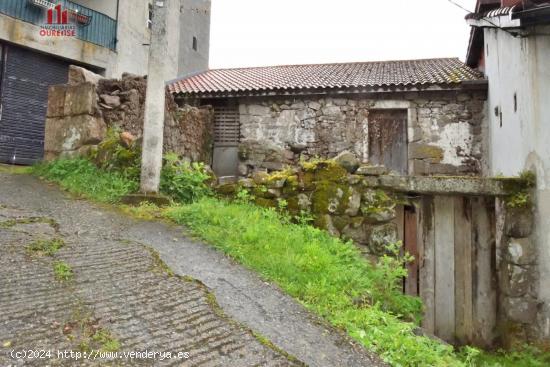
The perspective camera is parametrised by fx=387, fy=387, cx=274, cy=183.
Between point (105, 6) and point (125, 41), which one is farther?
point (125, 41)

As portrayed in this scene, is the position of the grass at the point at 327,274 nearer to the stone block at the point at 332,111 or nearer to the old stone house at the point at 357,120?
the old stone house at the point at 357,120

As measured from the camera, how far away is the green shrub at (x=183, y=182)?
524 centimetres

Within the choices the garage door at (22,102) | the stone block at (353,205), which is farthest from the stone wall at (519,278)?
the garage door at (22,102)

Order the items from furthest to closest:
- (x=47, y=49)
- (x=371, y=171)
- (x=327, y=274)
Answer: (x=47, y=49)
(x=371, y=171)
(x=327, y=274)

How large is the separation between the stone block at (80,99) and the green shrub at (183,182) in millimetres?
1667

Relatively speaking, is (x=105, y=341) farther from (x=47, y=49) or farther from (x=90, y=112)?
(x=47, y=49)

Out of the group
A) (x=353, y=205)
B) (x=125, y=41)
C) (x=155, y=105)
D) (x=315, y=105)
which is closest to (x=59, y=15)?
(x=125, y=41)

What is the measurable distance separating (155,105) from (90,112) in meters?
1.57

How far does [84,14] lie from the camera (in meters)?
12.0

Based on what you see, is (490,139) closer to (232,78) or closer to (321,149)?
(321,149)

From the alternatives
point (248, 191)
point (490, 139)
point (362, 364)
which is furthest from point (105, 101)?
point (490, 139)

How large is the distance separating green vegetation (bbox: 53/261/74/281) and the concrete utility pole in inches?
89.2

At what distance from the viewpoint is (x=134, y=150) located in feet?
18.5

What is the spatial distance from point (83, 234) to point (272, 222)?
1913 mm
